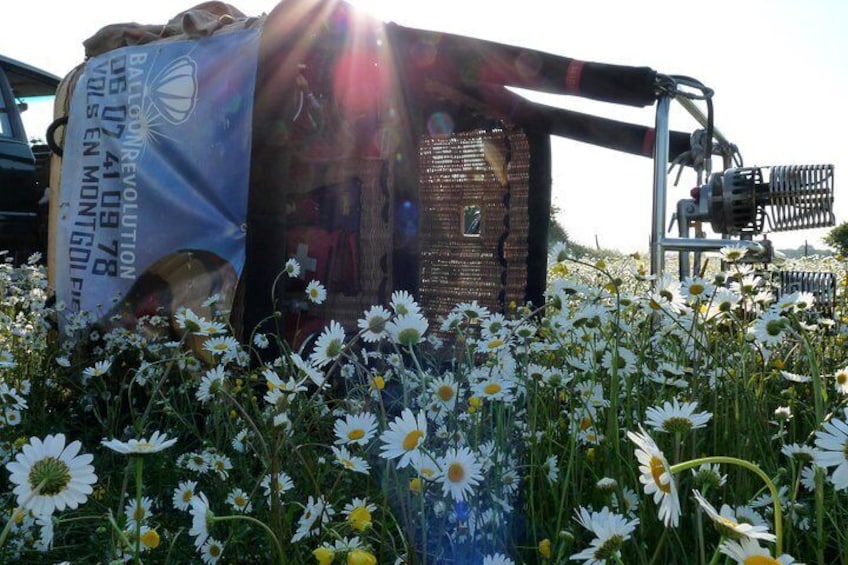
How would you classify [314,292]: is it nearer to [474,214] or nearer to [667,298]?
[667,298]

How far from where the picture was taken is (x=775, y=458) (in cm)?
125

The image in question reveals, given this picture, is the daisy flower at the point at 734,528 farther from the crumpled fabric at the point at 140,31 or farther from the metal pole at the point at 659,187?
the crumpled fabric at the point at 140,31

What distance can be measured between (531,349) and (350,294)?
160 cm

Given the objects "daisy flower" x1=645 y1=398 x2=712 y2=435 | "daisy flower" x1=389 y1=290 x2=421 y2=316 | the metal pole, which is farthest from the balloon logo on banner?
"daisy flower" x1=645 y1=398 x2=712 y2=435

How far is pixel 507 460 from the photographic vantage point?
1.21 m

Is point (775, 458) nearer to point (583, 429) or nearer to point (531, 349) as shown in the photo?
point (583, 429)

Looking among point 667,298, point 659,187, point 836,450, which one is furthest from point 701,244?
point 836,450

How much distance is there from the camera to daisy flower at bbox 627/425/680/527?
0.55 metres

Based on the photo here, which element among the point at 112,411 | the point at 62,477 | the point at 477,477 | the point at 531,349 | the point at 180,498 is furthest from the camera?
the point at 112,411

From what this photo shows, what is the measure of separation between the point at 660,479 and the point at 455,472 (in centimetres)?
38

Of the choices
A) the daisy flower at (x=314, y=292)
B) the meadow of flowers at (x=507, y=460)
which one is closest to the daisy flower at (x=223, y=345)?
the meadow of flowers at (x=507, y=460)

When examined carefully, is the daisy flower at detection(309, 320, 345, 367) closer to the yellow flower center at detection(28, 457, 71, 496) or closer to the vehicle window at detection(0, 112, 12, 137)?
the yellow flower center at detection(28, 457, 71, 496)

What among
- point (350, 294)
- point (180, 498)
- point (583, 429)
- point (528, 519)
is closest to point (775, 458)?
point (583, 429)

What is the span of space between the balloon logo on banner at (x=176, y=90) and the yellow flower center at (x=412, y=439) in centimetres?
209
